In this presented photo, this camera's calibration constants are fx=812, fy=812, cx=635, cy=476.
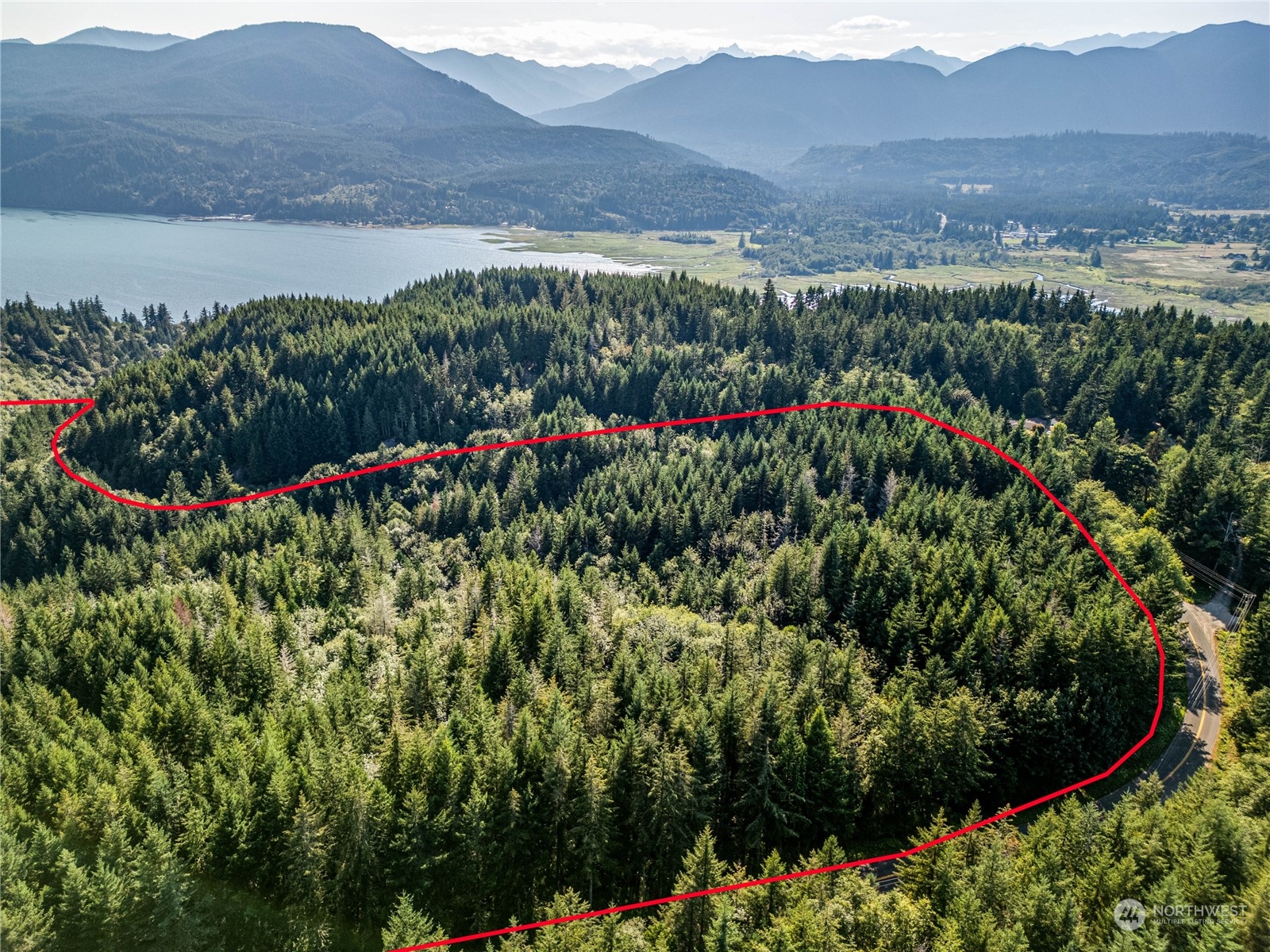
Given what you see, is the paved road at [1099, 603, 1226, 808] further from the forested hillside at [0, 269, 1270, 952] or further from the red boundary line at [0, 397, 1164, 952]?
the forested hillside at [0, 269, 1270, 952]

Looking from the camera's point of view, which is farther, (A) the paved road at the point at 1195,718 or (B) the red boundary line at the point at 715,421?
(A) the paved road at the point at 1195,718

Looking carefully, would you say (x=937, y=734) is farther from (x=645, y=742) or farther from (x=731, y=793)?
(x=645, y=742)

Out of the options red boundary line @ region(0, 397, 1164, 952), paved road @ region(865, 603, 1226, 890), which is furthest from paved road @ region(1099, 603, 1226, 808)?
red boundary line @ region(0, 397, 1164, 952)

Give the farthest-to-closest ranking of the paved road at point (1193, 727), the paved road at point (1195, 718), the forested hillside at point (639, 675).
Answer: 1. the paved road at point (1195, 718)
2. the paved road at point (1193, 727)
3. the forested hillside at point (639, 675)

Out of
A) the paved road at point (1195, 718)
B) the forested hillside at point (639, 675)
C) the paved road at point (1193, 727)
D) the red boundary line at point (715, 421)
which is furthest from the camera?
the paved road at point (1195, 718)

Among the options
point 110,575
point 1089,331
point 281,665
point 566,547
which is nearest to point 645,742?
point 281,665

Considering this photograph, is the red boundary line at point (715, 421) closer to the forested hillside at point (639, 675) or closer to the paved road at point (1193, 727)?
the forested hillside at point (639, 675)

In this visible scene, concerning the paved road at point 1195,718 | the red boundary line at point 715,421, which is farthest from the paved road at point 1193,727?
the red boundary line at point 715,421
